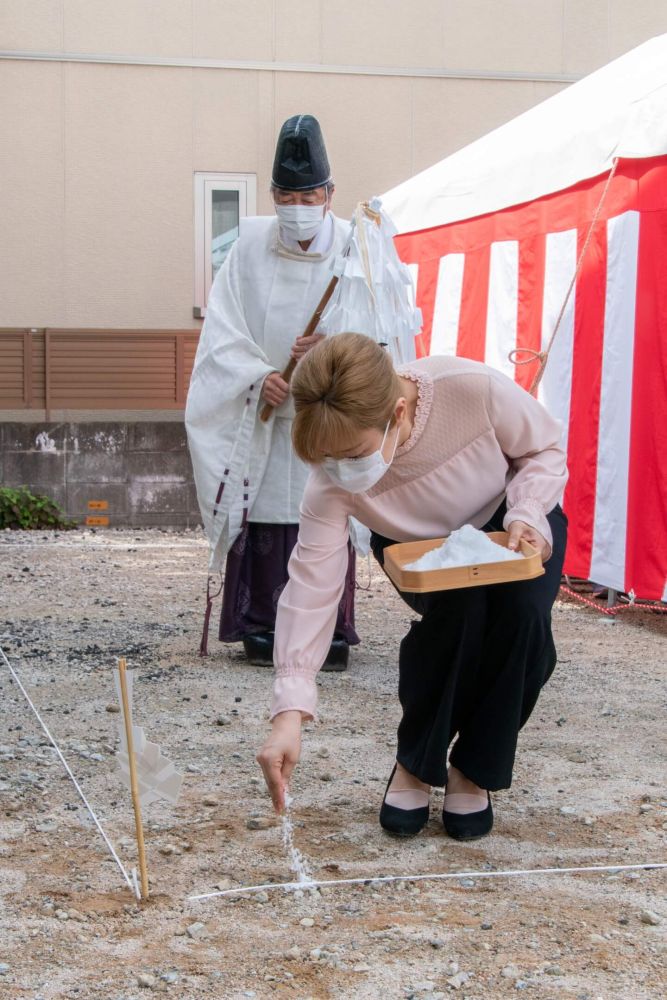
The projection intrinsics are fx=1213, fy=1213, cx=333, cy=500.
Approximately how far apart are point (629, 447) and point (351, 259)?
1431mm

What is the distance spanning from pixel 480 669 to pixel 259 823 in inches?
20.8

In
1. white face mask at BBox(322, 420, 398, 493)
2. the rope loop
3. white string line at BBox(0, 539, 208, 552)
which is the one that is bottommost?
white string line at BBox(0, 539, 208, 552)

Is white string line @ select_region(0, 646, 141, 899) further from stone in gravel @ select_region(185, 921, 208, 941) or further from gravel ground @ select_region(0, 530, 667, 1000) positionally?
stone in gravel @ select_region(185, 921, 208, 941)

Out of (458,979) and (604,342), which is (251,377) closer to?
(604,342)

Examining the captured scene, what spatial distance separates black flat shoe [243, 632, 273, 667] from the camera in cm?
369

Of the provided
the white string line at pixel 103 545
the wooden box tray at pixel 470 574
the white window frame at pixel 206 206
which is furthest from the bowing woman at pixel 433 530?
the white window frame at pixel 206 206

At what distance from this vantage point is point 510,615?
7.03 feet

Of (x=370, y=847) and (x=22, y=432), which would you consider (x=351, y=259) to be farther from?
(x=22, y=432)

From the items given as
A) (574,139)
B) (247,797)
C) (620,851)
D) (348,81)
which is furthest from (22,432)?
(620,851)

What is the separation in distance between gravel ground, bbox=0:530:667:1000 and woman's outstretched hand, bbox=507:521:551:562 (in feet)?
1.87

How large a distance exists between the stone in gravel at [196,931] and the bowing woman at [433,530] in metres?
0.26

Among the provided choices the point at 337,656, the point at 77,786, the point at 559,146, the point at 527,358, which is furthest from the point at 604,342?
the point at 77,786

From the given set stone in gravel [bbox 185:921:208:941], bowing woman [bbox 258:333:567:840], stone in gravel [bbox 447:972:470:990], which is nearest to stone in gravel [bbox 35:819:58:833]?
stone in gravel [bbox 185:921:208:941]

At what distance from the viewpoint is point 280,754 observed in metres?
1.76
